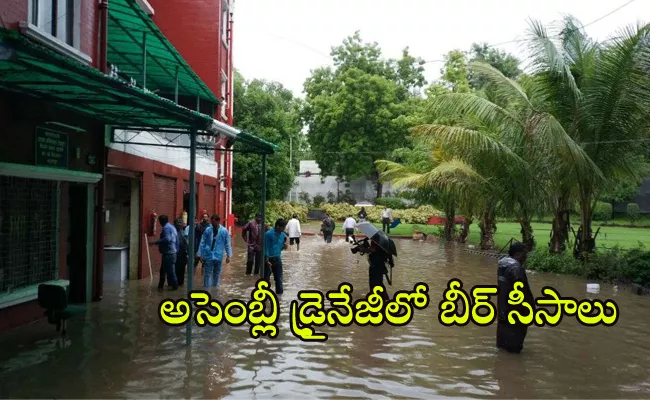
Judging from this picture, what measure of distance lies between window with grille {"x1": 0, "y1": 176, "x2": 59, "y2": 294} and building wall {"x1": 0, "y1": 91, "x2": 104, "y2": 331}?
26cm

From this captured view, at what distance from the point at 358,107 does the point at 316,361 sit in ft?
132

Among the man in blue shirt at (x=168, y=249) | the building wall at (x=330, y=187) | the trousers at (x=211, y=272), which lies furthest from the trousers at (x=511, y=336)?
the building wall at (x=330, y=187)

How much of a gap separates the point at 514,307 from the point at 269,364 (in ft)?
10.6

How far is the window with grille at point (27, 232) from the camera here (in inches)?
315

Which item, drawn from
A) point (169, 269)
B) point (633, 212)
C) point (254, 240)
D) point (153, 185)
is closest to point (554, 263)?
point (254, 240)

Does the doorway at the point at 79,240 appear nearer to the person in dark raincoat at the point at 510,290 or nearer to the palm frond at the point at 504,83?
the person in dark raincoat at the point at 510,290

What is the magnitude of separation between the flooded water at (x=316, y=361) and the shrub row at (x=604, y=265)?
4283 mm

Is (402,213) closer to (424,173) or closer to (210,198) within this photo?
(424,173)

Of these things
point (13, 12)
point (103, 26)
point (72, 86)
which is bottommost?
point (72, 86)

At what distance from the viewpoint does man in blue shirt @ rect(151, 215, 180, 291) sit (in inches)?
473

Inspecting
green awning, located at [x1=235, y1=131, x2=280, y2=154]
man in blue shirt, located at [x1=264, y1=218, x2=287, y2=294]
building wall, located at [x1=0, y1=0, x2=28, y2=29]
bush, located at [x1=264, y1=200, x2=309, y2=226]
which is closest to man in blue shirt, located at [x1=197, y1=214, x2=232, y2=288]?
man in blue shirt, located at [x1=264, y1=218, x2=287, y2=294]

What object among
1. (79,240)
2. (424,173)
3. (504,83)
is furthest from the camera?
(424,173)

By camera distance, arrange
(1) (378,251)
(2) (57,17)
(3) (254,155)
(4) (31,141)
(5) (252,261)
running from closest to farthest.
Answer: (4) (31,141) < (2) (57,17) < (1) (378,251) < (5) (252,261) < (3) (254,155)

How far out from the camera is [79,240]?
33.8 ft
